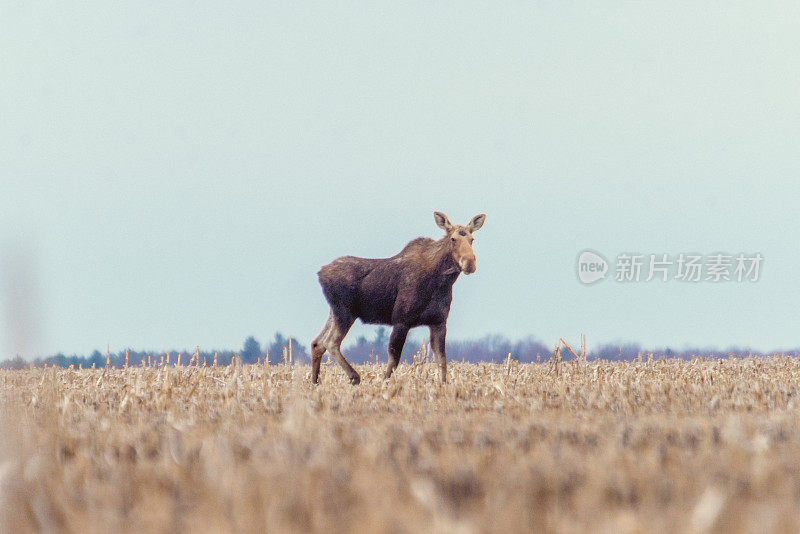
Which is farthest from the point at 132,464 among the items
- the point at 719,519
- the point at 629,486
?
the point at 719,519

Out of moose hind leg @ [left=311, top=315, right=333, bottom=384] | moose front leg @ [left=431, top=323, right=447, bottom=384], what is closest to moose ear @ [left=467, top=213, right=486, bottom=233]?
moose front leg @ [left=431, top=323, right=447, bottom=384]

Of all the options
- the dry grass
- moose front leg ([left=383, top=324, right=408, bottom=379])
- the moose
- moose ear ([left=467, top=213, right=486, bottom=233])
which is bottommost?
the dry grass

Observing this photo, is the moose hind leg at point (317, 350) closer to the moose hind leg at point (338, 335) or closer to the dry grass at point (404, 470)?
the moose hind leg at point (338, 335)

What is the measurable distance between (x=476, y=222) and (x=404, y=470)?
23.9 ft

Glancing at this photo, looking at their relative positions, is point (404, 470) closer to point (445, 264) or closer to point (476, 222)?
point (445, 264)

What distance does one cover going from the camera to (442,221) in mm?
10570

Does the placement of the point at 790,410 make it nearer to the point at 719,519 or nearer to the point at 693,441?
the point at 693,441

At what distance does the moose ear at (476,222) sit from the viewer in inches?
416

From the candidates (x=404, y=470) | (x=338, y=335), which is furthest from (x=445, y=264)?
(x=404, y=470)

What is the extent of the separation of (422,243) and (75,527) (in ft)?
27.6

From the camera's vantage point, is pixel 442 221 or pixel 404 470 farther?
pixel 442 221

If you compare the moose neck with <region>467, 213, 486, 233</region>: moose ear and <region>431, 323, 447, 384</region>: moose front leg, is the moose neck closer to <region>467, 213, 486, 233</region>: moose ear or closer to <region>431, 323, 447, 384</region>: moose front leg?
<region>467, 213, 486, 233</region>: moose ear

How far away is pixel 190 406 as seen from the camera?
7023mm

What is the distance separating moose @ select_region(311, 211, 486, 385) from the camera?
1042 centimetres
